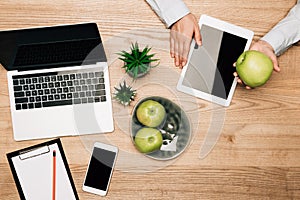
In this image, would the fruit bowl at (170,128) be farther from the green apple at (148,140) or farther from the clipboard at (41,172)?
the clipboard at (41,172)

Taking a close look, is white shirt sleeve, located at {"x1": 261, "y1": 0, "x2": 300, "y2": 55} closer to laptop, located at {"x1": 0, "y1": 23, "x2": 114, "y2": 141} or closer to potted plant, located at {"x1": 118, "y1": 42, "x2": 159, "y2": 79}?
potted plant, located at {"x1": 118, "y1": 42, "x2": 159, "y2": 79}

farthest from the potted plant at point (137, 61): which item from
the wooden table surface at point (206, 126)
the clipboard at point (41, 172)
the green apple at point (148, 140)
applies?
the clipboard at point (41, 172)

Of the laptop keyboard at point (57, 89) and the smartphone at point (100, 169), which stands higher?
the laptop keyboard at point (57, 89)

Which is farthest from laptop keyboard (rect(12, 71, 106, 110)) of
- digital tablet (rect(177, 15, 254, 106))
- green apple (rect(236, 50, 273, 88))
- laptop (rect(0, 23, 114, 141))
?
green apple (rect(236, 50, 273, 88))

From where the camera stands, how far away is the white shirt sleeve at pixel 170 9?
117 cm

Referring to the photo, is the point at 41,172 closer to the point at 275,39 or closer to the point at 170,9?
the point at 170,9

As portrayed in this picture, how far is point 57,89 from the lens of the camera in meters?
1.17

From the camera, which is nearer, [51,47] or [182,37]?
[51,47]

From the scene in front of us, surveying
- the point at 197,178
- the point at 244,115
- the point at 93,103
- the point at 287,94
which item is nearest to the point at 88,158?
the point at 93,103

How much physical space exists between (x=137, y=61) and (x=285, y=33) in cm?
35

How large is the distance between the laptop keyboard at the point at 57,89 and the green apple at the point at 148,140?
0.13 metres

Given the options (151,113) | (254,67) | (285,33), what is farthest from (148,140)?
(285,33)

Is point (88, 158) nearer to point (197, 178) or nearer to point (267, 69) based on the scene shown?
point (197, 178)

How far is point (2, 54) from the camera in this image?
1100 mm
